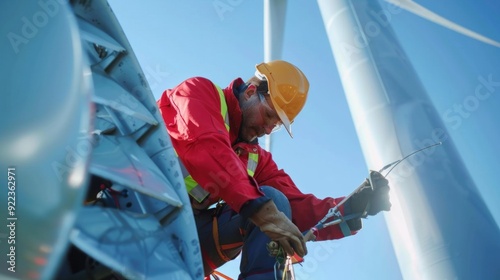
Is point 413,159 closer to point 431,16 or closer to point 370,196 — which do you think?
point 370,196

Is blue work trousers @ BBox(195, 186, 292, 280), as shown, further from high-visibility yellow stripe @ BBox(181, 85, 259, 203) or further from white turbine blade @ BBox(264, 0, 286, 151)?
white turbine blade @ BBox(264, 0, 286, 151)

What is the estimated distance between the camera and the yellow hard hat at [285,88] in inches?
179

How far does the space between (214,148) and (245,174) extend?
0.27m

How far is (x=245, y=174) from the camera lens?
10.3 ft

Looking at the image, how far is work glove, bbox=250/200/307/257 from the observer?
117 inches

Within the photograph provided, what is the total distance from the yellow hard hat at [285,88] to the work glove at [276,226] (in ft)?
5.39

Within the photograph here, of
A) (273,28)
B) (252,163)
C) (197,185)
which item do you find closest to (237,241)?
(197,185)

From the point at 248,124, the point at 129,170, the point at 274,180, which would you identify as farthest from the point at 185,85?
the point at 129,170

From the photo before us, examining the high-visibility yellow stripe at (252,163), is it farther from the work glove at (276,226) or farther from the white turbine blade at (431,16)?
the white turbine blade at (431,16)

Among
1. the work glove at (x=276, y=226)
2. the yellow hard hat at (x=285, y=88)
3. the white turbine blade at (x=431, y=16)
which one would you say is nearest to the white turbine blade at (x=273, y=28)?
the white turbine blade at (x=431, y=16)

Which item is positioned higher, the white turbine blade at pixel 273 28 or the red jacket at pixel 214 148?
the white turbine blade at pixel 273 28

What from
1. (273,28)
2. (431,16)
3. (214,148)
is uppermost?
(273,28)

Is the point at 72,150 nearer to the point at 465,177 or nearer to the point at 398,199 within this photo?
the point at 398,199

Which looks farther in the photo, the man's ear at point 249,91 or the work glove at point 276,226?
the man's ear at point 249,91
